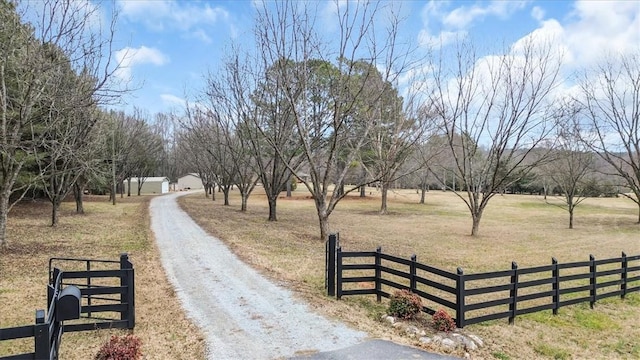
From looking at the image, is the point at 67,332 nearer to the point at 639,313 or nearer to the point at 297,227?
the point at 639,313

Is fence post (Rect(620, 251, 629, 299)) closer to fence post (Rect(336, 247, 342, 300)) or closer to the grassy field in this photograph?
the grassy field

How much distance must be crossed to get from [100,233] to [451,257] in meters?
14.5

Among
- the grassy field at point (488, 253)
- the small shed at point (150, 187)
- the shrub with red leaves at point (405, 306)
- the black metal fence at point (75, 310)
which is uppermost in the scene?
the small shed at point (150, 187)

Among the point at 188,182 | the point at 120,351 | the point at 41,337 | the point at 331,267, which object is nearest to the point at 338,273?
the point at 331,267

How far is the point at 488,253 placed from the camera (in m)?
16.0

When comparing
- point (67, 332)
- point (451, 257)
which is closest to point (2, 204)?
point (67, 332)

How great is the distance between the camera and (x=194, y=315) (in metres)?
7.49

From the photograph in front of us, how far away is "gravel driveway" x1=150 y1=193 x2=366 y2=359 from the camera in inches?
242

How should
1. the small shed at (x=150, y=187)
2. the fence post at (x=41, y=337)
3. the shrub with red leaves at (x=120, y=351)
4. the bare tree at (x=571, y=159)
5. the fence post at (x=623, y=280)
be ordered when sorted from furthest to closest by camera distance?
the small shed at (x=150, y=187) < the bare tree at (x=571, y=159) < the fence post at (x=623, y=280) < the shrub with red leaves at (x=120, y=351) < the fence post at (x=41, y=337)

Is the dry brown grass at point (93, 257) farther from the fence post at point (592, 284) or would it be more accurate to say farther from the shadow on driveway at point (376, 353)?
the fence post at point (592, 284)

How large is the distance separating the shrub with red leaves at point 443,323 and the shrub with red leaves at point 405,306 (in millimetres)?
417

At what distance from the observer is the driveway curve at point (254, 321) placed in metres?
5.96

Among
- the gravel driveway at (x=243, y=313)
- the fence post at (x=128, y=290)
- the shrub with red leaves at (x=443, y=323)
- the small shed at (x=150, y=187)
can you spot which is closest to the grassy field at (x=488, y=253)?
the gravel driveway at (x=243, y=313)

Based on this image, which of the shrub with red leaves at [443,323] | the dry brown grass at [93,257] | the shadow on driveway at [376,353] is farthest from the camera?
the shrub with red leaves at [443,323]
